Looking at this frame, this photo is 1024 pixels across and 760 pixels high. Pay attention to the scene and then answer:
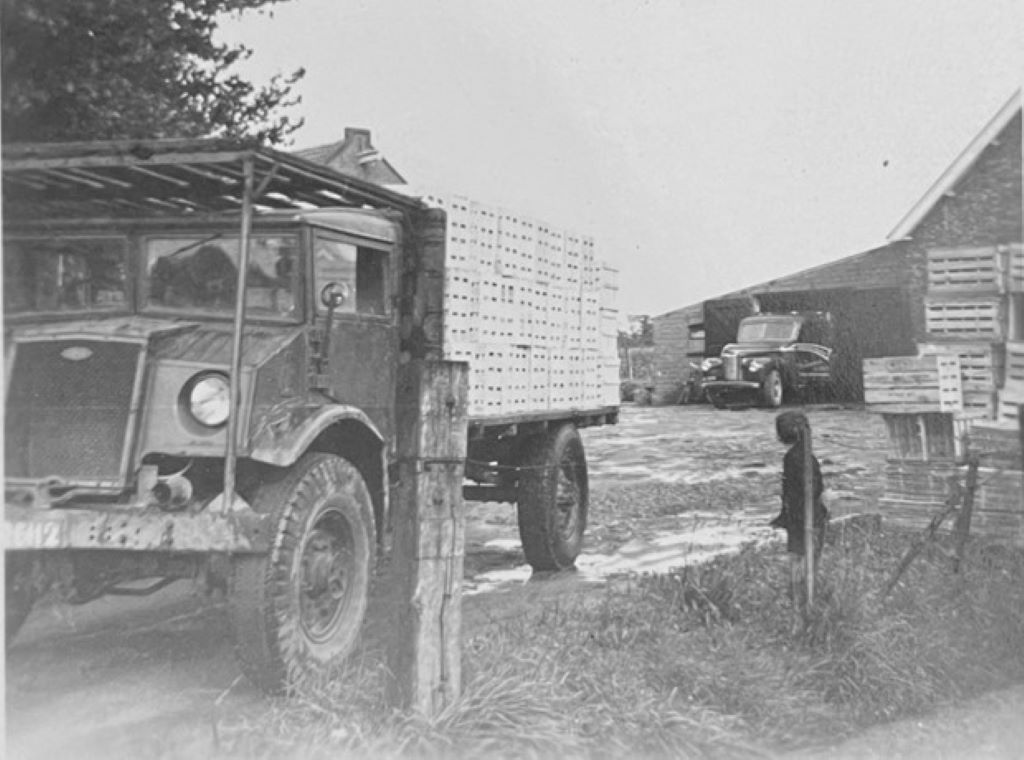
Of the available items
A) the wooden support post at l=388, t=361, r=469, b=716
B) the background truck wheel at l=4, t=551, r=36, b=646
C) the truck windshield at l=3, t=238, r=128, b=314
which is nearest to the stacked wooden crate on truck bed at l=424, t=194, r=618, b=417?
the wooden support post at l=388, t=361, r=469, b=716

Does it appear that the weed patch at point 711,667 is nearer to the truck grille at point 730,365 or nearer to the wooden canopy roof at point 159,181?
the truck grille at point 730,365

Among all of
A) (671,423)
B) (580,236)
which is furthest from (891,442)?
(580,236)

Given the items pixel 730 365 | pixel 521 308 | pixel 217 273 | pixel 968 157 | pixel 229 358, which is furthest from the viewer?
pixel 730 365

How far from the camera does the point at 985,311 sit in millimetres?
5738

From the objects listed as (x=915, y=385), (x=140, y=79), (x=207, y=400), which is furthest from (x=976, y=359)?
(x=140, y=79)

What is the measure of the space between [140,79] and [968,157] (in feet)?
12.8

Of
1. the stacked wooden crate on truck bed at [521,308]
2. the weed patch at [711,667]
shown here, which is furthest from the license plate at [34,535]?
the stacked wooden crate on truck bed at [521,308]

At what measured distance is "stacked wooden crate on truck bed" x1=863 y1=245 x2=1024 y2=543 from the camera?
18.5ft

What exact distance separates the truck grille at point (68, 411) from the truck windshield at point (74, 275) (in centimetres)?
39

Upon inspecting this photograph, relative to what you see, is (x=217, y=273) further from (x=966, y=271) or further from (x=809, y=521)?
(x=966, y=271)

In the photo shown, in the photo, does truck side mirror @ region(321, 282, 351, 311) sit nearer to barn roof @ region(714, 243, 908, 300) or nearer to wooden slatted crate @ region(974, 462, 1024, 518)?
barn roof @ region(714, 243, 908, 300)

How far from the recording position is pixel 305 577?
4.28 metres

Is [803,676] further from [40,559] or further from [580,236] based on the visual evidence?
[40,559]

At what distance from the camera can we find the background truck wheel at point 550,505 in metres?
6.71
